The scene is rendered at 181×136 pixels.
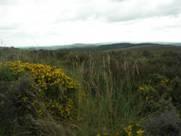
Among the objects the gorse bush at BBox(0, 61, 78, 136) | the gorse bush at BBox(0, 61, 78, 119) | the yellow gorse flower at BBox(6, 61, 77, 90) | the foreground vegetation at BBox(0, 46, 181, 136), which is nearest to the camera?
the foreground vegetation at BBox(0, 46, 181, 136)

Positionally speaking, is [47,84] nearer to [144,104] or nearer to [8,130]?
[8,130]

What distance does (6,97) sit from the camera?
7277 mm

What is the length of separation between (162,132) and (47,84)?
243 cm

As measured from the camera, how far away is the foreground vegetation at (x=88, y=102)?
646 centimetres

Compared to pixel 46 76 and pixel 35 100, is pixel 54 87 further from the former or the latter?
pixel 35 100

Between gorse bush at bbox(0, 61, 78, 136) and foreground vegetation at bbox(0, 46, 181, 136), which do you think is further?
gorse bush at bbox(0, 61, 78, 136)

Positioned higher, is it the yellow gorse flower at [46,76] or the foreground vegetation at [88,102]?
the yellow gorse flower at [46,76]

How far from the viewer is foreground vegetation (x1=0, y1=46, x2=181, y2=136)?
6.46 meters

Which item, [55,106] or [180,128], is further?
[55,106]

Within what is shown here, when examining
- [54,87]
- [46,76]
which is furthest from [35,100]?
[46,76]

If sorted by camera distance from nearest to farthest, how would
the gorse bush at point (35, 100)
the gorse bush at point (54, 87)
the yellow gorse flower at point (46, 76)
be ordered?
the gorse bush at point (35, 100)
the gorse bush at point (54, 87)
the yellow gorse flower at point (46, 76)

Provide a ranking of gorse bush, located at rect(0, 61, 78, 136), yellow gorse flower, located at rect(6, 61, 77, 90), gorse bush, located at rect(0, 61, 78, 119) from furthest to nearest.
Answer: yellow gorse flower, located at rect(6, 61, 77, 90), gorse bush, located at rect(0, 61, 78, 119), gorse bush, located at rect(0, 61, 78, 136)

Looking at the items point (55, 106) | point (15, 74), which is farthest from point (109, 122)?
point (15, 74)

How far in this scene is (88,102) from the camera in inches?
287
